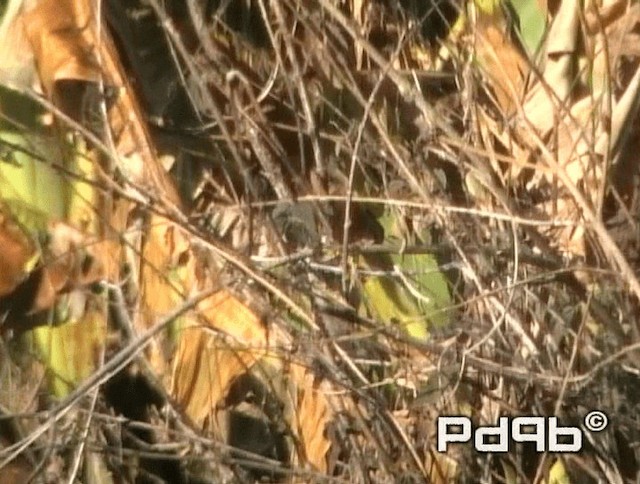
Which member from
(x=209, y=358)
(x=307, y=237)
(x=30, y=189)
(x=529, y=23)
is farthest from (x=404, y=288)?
(x=30, y=189)

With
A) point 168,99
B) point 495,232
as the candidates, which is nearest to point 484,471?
point 495,232

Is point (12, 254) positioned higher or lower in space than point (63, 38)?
lower

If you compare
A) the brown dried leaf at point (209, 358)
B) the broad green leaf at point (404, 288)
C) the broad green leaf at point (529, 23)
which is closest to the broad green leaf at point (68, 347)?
the brown dried leaf at point (209, 358)

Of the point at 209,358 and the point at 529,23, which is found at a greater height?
the point at 529,23

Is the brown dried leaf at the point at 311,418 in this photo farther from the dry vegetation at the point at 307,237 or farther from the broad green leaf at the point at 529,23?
the broad green leaf at the point at 529,23

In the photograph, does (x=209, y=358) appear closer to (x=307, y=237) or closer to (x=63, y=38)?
(x=307, y=237)

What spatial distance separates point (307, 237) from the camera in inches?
67.6

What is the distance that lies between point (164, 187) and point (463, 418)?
1.79 feet

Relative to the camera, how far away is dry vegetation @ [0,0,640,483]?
5.34ft

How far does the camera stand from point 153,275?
1.72 m

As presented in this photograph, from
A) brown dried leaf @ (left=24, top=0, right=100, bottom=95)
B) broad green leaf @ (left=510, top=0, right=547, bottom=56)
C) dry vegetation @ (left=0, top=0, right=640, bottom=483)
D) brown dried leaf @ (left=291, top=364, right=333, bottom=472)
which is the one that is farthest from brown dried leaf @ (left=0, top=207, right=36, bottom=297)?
broad green leaf @ (left=510, top=0, right=547, bottom=56)

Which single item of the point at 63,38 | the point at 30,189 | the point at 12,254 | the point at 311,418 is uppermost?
the point at 63,38

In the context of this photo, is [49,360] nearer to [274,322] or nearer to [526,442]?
[274,322]

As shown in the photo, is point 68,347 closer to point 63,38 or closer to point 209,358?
point 209,358
